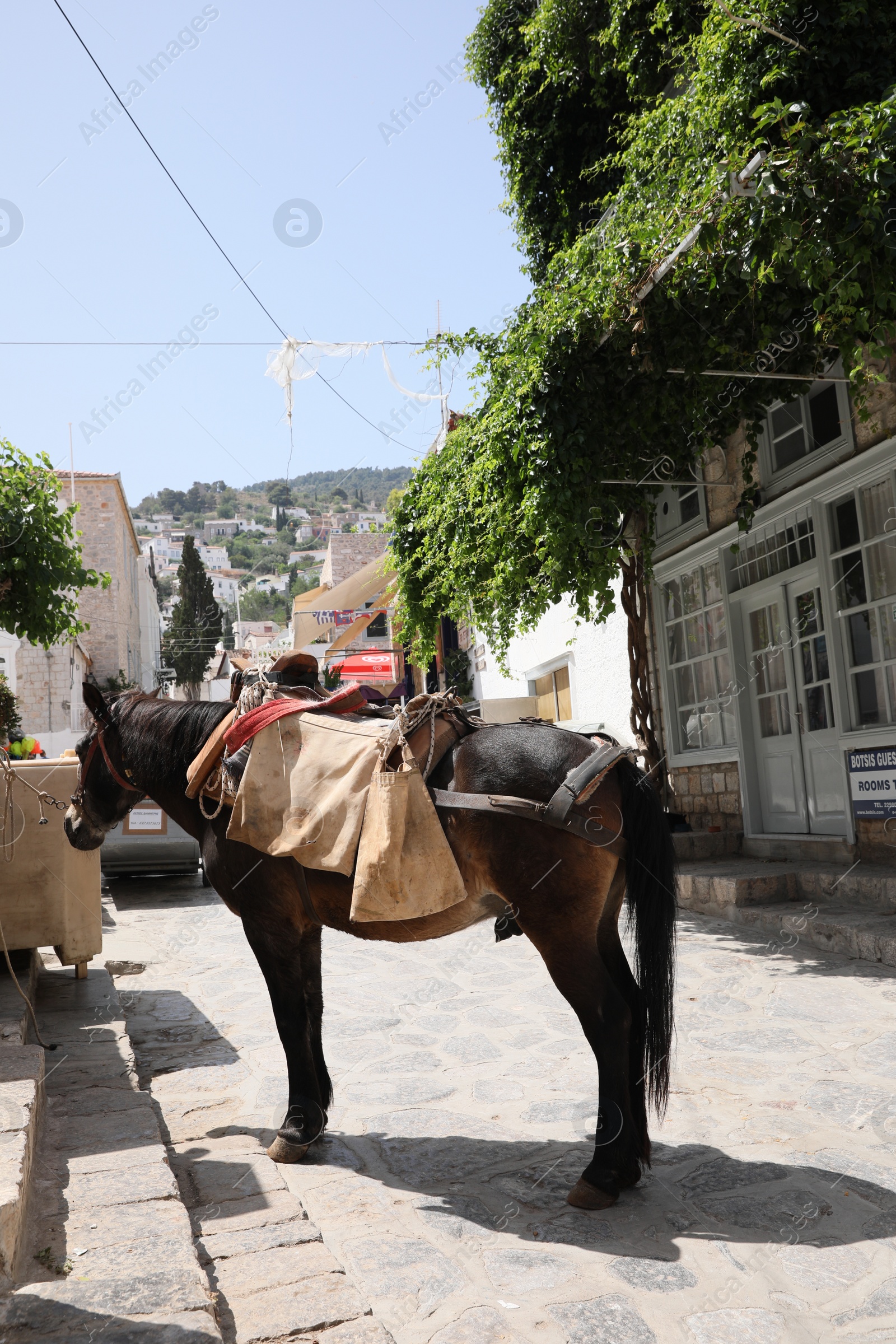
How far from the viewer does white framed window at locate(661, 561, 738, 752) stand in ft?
30.9

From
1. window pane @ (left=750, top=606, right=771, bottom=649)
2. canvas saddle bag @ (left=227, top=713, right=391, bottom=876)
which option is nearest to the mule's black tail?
canvas saddle bag @ (left=227, top=713, right=391, bottom=876)

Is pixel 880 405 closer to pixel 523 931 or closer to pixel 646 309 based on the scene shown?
pixel 646 309

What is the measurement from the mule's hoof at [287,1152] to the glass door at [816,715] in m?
5.63

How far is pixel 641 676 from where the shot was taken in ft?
34.1

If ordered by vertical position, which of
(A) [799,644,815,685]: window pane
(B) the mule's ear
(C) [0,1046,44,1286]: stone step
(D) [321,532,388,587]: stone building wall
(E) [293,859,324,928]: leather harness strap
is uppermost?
(D) [321,532,388,587]: stone building wall

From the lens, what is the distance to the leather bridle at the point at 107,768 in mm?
3918

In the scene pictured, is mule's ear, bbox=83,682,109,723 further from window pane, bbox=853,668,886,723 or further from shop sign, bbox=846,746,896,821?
window pane, bbox=853,668,886,723

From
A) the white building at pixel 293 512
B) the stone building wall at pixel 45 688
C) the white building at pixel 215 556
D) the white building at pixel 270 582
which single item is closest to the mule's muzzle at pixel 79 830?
the stone building wall at pixel 45 688

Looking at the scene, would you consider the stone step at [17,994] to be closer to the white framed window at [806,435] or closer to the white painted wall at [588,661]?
the white painted wall at [588,661]

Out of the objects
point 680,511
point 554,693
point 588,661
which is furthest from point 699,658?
point 554,693

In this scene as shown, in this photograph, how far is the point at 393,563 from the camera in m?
10.8

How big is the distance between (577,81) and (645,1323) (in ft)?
32.7

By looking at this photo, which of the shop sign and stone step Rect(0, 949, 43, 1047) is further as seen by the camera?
the shop sign

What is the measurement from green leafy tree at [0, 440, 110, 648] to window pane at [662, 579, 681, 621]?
5939 millimetres
